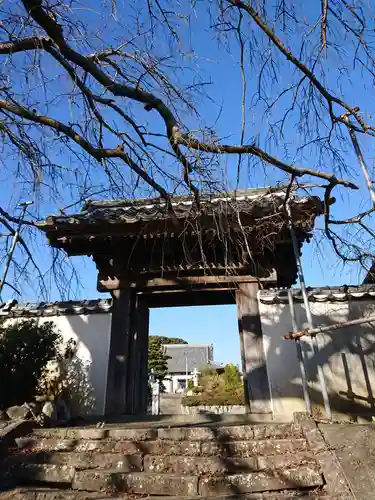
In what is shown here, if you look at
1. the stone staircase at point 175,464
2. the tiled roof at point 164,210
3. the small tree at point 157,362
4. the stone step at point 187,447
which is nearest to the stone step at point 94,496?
the stone staircase at point 175,464

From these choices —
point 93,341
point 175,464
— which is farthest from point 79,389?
point 175,464

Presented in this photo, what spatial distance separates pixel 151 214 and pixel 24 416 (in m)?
3.00

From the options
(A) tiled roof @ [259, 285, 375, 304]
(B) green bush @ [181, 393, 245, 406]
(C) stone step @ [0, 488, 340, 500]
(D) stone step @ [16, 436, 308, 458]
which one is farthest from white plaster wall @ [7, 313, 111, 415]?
(B) green bush @ [181, 393, 245, 406]

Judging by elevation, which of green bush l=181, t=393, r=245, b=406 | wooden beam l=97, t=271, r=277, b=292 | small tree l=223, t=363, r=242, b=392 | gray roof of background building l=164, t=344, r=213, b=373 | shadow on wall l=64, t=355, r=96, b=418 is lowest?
shadow on wall l=64, t=355, r=96, b=418

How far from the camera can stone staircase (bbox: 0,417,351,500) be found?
2.95 metres

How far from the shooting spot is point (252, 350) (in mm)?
5465

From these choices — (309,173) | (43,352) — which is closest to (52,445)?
(43,352)

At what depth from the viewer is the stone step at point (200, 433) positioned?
3740mm

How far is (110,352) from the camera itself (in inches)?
224

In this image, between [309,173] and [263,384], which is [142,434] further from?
[309,173]

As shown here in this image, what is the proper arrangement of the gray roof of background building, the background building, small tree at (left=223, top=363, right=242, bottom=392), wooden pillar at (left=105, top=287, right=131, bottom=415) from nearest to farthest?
wooden pillar at (left=105, top=287, right=131, bottom=415) → small tree at (left=223, top=363, right=242, bottom=392) → the background building → the gray roof of background building

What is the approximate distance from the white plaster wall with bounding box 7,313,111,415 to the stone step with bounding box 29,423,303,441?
5.43ft

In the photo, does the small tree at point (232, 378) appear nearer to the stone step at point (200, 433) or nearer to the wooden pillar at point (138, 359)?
the wooden pillar at point (138, 359)

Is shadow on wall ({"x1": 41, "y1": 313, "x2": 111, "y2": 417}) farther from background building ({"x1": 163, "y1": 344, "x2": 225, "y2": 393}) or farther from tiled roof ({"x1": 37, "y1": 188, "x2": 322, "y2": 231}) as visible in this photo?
background building ({"x1": 163, "y1": 344, "x2": 225, "y2": 393})
